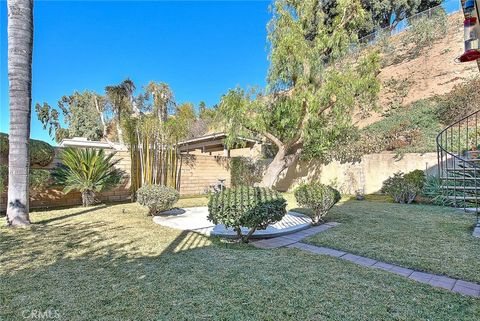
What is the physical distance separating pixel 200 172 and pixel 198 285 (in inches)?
387

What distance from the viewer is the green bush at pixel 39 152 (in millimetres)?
7152

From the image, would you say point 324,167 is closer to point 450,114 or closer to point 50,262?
point 450,114

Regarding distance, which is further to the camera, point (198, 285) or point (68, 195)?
point (68, 195)

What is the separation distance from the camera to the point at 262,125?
9.98m

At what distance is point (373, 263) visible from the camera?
3.46m

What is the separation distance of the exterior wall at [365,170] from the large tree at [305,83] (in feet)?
6.85

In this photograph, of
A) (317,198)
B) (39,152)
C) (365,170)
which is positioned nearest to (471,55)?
(317,198)

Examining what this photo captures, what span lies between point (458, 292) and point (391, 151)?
959cm

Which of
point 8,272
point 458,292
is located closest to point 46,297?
point 8,272

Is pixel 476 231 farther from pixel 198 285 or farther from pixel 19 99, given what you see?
pixel 19 99

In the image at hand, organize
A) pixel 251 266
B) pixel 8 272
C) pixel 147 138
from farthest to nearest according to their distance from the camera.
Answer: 1. pixel 147 138
2. pixel 251 266
3. pixel 8 272

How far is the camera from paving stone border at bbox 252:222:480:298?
8.98 feet

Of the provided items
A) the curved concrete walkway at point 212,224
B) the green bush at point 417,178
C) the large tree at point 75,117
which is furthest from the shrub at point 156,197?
the large tree at point 75,117

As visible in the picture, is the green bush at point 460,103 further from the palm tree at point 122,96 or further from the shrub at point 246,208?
the palm tree at point 122,96
